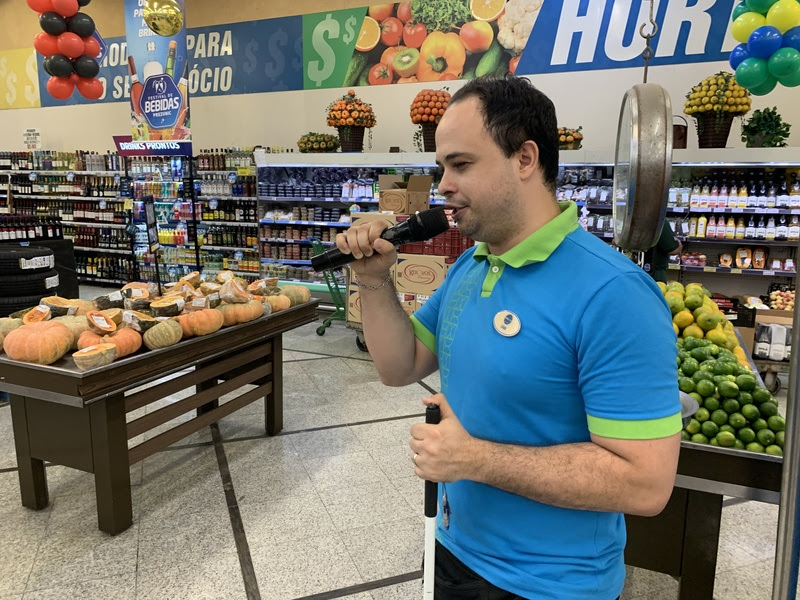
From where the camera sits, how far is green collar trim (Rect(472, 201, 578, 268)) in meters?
1.10

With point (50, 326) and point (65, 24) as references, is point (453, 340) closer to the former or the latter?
point (50, 326)

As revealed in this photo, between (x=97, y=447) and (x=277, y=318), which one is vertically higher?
(x=277, y=318)

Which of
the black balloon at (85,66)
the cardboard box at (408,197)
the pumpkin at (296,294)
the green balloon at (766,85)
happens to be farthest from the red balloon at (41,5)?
the green balloon at (766,85)

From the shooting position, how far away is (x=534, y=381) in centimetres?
104

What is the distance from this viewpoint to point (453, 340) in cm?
122

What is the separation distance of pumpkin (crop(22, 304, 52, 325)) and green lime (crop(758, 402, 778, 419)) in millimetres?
3251

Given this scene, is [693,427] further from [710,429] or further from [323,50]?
[323,50]

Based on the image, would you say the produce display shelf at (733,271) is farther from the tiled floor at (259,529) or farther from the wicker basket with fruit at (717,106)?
the tiled floor at (259,529)

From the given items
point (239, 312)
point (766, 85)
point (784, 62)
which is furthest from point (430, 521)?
point (766, 85)

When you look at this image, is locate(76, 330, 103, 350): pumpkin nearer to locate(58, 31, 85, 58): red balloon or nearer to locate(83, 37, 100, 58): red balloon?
locate(58, 31, 85, 58): red balloon

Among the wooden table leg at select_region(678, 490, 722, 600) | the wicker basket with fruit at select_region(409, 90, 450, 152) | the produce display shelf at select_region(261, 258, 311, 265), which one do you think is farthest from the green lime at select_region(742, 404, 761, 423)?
the produce display shelf at select_region(261, 258, 311, 265)

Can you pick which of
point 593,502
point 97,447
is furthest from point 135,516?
point 593,502

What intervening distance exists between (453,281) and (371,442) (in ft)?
8.94

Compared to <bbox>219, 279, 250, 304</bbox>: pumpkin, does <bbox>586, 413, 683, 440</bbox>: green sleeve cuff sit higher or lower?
higher
